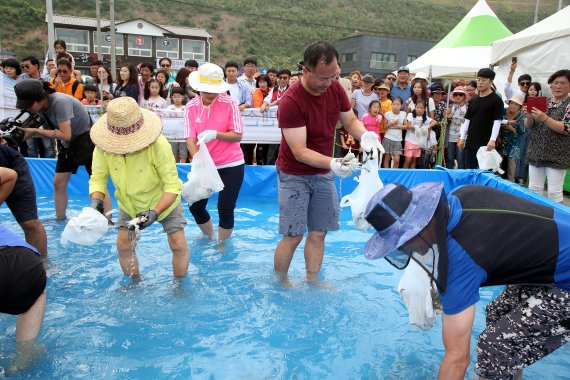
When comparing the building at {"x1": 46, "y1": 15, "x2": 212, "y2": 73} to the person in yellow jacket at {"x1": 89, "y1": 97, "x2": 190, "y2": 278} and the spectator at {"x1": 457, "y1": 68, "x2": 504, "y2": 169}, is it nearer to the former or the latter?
the spectator at {"x1": 457, "y1": 68, "x2": 504, "y2": 169}

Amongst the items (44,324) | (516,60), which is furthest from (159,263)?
(516,60)

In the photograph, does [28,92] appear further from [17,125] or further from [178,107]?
[178,107]

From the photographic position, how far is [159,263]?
164 inches

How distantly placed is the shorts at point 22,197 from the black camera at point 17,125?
0.69 m

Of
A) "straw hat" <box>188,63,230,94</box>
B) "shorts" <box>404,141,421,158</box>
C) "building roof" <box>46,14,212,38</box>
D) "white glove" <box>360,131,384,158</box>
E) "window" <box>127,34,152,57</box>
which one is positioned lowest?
"shorts" <box>404,141,421,158</box>

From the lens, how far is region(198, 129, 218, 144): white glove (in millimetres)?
3936

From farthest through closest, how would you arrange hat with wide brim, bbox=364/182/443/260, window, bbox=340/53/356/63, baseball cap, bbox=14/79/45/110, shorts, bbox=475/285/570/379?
window, bbox=340/53/356/63, baseball cap, bbox=14/79/45/110, shorts, bbox=475/285/570/379, hat with wide brim, bbox=364/182/443/260

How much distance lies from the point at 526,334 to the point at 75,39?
4292 cm

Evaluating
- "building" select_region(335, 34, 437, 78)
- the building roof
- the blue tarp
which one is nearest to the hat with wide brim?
the blue tarp

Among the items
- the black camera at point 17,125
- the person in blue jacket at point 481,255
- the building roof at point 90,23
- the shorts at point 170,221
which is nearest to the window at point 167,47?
the building roof at point 90,23

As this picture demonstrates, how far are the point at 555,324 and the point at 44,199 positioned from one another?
617 centimetres

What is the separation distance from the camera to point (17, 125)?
430 centimetres

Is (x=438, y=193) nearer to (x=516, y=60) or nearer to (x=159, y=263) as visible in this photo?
(x=159, y=263)

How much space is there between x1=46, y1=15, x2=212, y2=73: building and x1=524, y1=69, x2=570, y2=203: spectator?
34696mm
